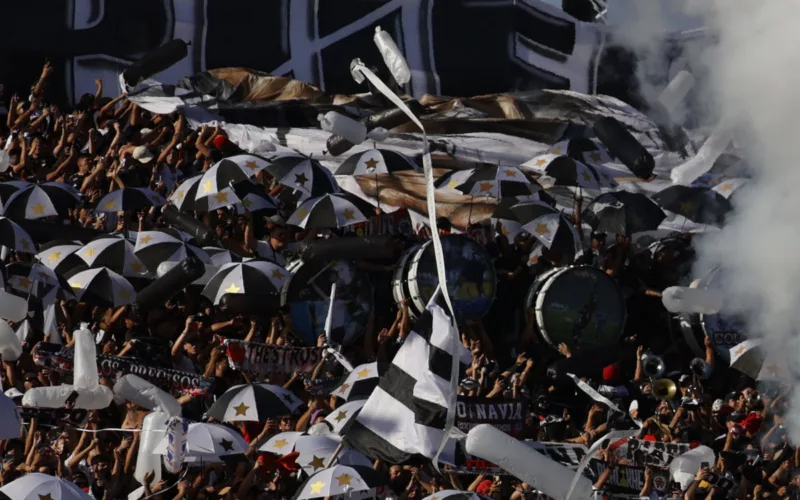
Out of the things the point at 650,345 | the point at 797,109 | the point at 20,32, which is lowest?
the point at 650,345

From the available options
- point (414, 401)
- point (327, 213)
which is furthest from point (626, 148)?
point (414, 401)

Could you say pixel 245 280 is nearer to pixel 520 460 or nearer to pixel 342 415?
pixel 342 415

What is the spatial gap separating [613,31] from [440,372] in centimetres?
1237

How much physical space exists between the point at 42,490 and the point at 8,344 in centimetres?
311

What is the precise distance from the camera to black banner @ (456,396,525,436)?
11.0 m

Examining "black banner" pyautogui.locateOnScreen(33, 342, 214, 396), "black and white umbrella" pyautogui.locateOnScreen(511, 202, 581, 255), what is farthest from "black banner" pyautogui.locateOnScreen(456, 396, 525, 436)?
"black and white umbrella" pyautogui.locateOnScreen(511, 202, 581, 255)

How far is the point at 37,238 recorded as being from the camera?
48.6 feet

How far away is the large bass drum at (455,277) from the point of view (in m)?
13.9

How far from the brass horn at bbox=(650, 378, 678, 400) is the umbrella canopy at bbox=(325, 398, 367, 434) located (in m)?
2.77

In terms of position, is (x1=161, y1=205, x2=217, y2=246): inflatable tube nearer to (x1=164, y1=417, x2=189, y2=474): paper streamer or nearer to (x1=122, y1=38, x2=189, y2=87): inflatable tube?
(x1=122, y1=38, x2=189, y2=87): inflatable tube

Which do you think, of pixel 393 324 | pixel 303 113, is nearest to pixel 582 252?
pixel 393 324

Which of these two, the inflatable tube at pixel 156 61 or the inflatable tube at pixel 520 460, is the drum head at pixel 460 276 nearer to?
the inflatable tube at pixel 520 460

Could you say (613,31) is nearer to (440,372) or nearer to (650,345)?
(650,345)

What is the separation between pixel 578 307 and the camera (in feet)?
46.7
